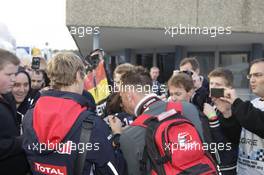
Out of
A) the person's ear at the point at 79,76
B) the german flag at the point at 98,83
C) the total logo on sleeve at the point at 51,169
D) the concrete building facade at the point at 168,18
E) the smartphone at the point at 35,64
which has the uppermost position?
the concrete building facade at the point at 168,18

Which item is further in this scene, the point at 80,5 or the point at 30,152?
the point at 80,5

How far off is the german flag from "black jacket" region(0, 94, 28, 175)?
145cm

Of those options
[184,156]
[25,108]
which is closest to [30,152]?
[184,156]

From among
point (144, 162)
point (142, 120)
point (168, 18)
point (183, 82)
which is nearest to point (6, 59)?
point (142, 120)

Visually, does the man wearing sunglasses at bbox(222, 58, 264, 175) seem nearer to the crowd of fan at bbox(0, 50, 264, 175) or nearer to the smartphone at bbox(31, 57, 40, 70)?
the crowd of fan at bbox(0, 50, 264, 175)

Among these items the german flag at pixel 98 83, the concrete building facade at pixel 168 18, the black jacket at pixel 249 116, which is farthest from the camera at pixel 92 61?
the concrete building facade at pixel 168 18

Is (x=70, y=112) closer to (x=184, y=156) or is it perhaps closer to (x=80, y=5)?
(x=184, y=156)

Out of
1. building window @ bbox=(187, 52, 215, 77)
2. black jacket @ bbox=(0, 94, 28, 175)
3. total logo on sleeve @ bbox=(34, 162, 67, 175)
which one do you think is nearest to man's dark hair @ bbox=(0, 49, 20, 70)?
black jacket @ bbox=(0, 94, 28, 175)

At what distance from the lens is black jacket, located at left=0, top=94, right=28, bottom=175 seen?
94.5 inches

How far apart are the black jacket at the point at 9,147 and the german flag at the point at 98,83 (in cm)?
145

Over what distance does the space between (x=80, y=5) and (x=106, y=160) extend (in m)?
8.80

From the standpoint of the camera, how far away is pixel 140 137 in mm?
2281

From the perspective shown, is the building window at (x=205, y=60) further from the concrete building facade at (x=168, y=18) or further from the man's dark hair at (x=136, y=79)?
the man's dark hair at (x=136, y=79)

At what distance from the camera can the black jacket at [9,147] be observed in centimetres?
240
